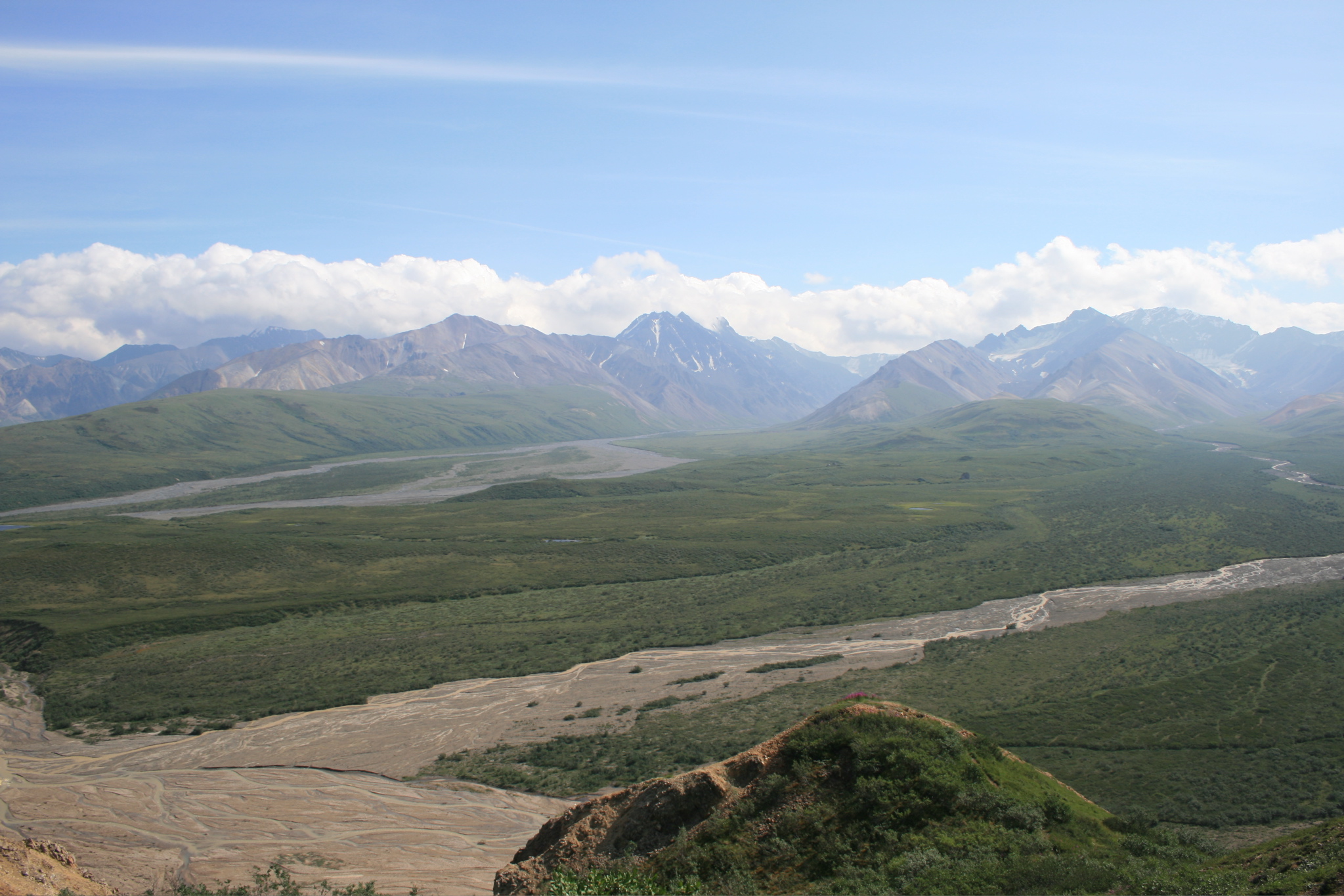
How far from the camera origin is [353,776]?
3666 centimetres

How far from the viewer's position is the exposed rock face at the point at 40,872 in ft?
63.1

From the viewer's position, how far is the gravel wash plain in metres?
28.5

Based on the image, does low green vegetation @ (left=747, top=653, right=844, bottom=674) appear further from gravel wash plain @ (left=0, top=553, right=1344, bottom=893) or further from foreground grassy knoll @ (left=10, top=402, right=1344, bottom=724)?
foreground grassy knoll @ (left=10, top=402, right=1344, bottom=724)

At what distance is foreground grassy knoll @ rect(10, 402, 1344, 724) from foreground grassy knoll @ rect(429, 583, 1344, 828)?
45.7 feet

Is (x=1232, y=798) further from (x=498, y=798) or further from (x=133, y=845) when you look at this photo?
(x=133, y=845)

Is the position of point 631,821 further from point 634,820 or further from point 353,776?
point 353,776

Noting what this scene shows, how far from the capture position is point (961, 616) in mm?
62094

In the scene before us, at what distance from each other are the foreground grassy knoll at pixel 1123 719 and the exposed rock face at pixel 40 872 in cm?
1627

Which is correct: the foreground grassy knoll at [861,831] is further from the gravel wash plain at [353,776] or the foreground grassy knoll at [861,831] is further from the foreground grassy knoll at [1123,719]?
the foreground grassy knoll at [1123,719]

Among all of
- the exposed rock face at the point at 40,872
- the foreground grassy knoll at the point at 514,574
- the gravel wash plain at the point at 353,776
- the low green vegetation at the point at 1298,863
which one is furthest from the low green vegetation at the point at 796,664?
the exposed rock face at the point at 40,872

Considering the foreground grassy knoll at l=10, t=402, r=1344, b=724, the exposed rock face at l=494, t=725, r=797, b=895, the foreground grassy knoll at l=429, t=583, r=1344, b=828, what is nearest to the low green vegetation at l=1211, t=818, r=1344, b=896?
the foreground grassy knoll at l=429, t=583, r=1344, b=828

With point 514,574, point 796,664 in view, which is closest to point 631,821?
point 796,664

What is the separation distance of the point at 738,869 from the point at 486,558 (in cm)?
7414

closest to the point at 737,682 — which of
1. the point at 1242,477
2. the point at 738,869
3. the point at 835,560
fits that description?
the point at 738,869
